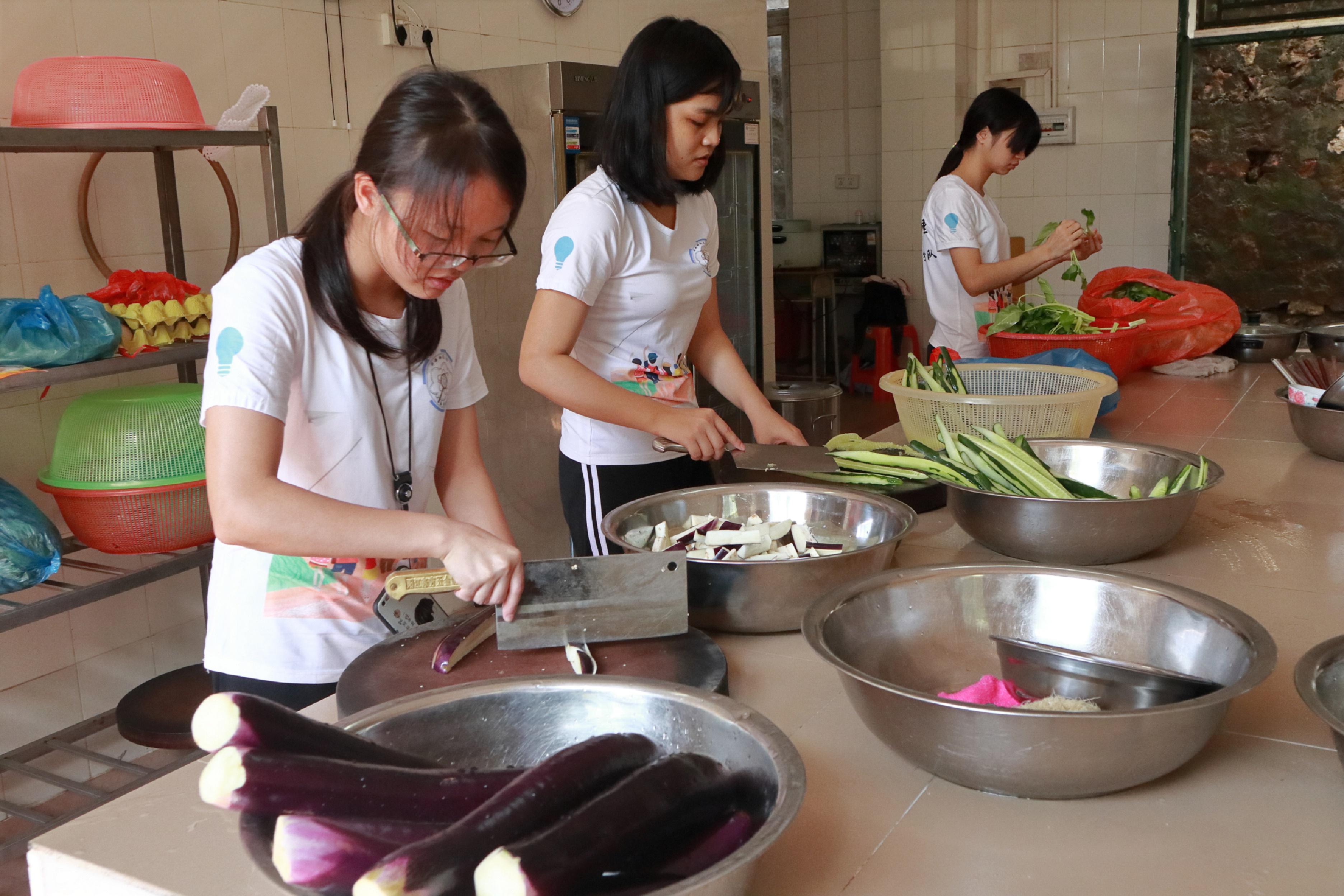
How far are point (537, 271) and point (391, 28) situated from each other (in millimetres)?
902

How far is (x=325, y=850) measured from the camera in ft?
2.53

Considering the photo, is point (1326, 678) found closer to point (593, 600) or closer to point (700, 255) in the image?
point (593, 600)

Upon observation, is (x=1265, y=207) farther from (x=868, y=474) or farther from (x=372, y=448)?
(x=372, y=448)

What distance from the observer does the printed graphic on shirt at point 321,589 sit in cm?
153

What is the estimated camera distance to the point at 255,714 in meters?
0.82

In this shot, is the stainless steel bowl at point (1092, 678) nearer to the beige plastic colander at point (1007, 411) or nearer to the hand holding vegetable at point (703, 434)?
the hand holding vegetable at point (703, 434)

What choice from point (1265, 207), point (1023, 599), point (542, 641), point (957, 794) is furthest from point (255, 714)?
point (1265, 207)

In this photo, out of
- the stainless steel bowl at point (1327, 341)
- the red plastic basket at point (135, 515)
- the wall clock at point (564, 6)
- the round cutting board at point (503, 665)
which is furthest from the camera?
→ the wall clock at point (564, 6)

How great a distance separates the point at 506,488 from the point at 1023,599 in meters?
2.76

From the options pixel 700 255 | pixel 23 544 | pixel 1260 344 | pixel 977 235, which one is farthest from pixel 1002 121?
pixel 23 544

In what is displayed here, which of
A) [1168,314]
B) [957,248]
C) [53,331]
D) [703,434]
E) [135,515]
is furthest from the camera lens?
[1168,314]

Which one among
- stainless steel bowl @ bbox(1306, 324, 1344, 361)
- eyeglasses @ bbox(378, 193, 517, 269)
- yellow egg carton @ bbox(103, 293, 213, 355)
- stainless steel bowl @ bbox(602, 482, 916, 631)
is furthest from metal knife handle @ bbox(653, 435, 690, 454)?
stainless steel bowl @ bbox(1306, 324, 1344, 361)

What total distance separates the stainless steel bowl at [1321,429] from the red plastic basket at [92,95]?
2.63 meters

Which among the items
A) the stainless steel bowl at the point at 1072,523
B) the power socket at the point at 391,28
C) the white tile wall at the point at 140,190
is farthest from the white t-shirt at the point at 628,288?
the power socket at the point at 391,28
